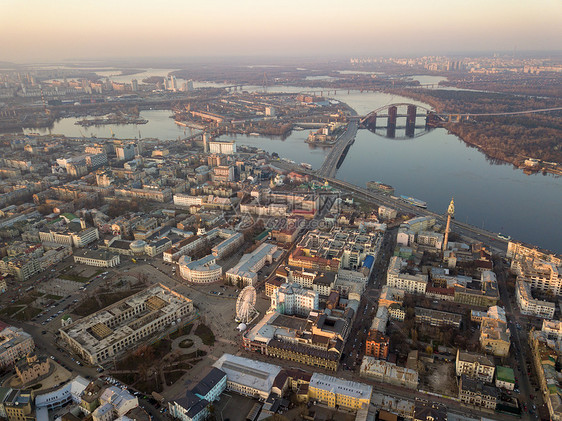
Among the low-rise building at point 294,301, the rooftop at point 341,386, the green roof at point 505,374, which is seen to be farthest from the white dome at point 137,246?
the green roof at point 505,374

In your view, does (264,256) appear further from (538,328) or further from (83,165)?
(83,165)

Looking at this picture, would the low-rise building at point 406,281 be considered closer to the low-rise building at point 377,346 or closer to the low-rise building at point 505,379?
the low-rise building at point 377,346

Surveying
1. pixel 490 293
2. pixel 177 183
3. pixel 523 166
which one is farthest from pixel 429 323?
pixel 523 166

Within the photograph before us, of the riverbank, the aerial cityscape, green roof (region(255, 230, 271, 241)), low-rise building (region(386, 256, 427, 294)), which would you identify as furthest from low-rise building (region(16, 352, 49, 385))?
the riverbank

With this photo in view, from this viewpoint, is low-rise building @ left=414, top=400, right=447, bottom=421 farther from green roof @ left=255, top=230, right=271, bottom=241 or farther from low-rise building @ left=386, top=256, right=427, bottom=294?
green roof @ left=255, top=230, right=271, bottom=241

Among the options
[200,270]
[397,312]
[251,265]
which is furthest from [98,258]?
[397,312]

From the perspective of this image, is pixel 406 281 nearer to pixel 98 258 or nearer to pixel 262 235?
pixel 262 235
